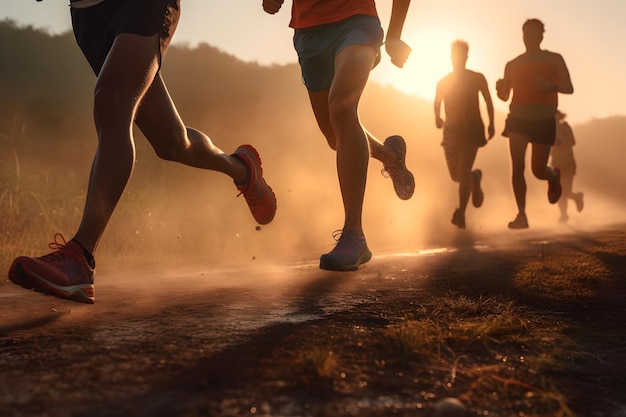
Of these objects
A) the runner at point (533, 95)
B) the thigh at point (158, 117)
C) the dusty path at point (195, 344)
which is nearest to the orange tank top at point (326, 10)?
the thigh at point (158, 117)

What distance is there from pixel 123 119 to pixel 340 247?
126 cm

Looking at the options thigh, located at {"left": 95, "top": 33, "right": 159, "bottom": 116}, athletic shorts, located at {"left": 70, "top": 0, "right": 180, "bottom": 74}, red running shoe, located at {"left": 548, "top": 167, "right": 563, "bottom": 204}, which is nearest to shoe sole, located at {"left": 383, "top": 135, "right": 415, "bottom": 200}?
athletic shorts, located at {"left": 70, "top": 0, "right": 180, "bottom": 74}

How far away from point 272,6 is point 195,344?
2508 mm

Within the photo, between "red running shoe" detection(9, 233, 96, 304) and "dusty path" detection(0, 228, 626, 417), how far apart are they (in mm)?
117

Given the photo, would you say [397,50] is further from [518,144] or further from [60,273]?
[518,144]

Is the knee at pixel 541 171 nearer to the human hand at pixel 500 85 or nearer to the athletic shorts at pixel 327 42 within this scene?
the human hand at pixel 500 85

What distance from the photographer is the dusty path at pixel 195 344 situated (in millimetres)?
1642

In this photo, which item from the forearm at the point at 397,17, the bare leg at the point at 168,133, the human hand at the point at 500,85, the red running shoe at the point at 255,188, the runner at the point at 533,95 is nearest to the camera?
the bare leg at the point at 168,133

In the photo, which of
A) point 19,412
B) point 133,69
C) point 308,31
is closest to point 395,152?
point 308,31

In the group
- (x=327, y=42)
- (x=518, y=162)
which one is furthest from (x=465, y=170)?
(x=327, y=42)

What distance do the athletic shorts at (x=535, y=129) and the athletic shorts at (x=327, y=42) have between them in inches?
159

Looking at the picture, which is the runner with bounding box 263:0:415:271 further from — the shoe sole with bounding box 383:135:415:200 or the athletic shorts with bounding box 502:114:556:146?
the athletic shorts with bounding box 502:114:556:146

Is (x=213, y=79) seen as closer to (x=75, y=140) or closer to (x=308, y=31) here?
(x=75, y=140)

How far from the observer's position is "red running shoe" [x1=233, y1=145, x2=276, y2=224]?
4.30m
